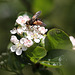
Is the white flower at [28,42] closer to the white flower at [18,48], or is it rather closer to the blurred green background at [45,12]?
the white flower at [18,48]

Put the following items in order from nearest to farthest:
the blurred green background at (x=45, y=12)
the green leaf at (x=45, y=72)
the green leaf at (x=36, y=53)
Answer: the green leaf at (x=36, y=53) → the green leaf at (x=45, y=72) → the blurred green background at (x=45, y=12)

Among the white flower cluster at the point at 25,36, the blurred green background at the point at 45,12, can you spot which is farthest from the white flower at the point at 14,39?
the blurred green background at the point at 45,12

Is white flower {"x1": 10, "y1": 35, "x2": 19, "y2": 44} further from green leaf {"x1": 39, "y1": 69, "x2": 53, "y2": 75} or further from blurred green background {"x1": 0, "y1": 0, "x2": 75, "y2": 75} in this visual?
blurred green background {"x1": 0, "y1": 0, "x2": 75, "y2": 75}

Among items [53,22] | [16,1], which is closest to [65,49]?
[53,22]

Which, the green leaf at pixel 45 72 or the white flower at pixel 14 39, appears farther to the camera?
the green leaf at pixel 45 72

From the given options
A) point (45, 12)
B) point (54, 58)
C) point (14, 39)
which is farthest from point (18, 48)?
point (45, 12)

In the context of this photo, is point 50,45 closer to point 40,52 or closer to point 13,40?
point 40,52
